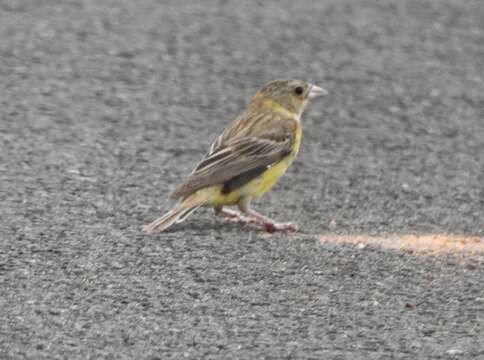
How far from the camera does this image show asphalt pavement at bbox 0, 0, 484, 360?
6.72 metres

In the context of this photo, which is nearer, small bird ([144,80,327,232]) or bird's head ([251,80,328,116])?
small bird ([144,80,327,232])

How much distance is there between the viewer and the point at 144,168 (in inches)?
387

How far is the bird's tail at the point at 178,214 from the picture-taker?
8188 mm

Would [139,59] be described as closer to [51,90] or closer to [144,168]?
[51,90]

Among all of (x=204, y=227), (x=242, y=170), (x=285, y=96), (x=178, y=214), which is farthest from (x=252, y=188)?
(x=285, y=96)

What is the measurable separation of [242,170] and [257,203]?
0.74 meters

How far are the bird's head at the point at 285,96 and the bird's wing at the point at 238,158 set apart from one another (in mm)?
510

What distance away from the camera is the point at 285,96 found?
9.66 meters

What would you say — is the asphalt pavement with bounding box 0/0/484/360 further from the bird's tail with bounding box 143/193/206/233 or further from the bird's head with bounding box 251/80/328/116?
the bird's head with bounding box 251/80/328/116

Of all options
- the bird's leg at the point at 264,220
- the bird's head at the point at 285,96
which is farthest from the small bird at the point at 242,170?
the bird's head at the point at 285,96

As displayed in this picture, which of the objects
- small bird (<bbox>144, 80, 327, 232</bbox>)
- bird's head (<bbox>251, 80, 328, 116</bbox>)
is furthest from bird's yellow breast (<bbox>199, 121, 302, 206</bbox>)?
bird's head (<bbox>251, 80, 328, 116</bbox>)

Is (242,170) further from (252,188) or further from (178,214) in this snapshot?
(178,214)

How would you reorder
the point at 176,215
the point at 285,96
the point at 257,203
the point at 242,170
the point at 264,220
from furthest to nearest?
the point at 285,96
the point at 257,203
the point at 242,170
the point at 264,220
the point at 176,215

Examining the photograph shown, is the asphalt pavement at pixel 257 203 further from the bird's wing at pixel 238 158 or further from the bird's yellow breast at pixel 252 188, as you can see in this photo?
the bird's wing at pixel 238 158
